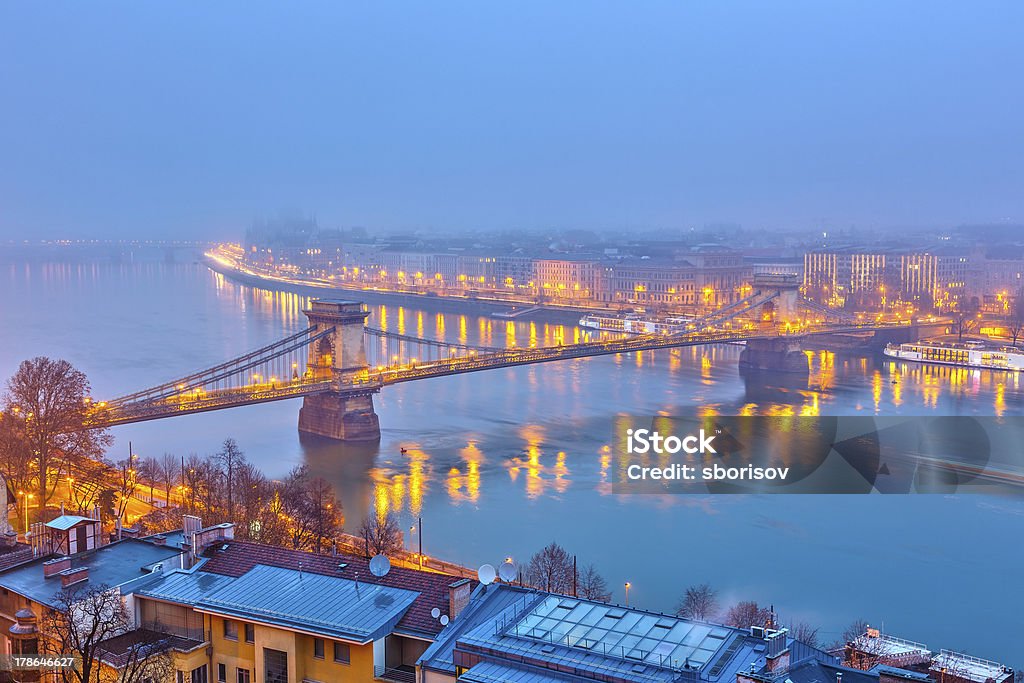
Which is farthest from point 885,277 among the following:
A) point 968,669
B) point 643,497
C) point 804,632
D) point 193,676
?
A: point 193,676

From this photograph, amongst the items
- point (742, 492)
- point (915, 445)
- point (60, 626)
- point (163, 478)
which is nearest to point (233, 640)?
point (60, 626)

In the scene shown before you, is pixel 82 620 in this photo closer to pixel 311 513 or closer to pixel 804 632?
pixel 804 632

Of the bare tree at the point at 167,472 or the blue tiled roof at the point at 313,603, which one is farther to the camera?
the bare tree at the point at 167,472

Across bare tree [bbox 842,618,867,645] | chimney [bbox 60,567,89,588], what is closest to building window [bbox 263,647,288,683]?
chimney [bbox 60,567,89,588]

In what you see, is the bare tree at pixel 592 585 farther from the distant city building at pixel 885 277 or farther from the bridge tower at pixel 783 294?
the distant city building at pixel 885 277

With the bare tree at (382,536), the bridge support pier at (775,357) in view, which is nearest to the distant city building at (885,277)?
the bridge support pier at (775,357)

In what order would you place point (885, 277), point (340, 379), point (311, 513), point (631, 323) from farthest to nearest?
point (885, 277), point (631, 323), point (340, 379), point (311, 513)
